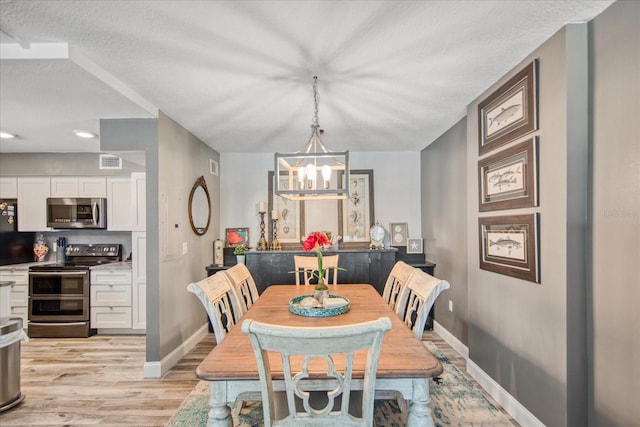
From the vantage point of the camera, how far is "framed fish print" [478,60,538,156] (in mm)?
1977

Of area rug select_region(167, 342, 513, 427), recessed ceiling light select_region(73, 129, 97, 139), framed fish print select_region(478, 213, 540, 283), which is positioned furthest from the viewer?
recessed ceiling light select_region(73, 129, 97, 139)

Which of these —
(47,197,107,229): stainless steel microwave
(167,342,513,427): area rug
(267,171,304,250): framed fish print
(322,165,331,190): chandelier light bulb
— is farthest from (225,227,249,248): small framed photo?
(322,165,331,190): chandelier light bulb

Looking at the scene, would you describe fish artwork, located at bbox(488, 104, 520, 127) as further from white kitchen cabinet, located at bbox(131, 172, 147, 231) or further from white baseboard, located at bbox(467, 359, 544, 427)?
white kitchen cabinet, located at bbox(131, 172, 147, 231)

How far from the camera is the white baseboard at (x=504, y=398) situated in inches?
79.4

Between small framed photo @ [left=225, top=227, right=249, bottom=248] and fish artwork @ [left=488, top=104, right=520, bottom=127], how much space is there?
11.1ft

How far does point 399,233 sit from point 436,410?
2.54 metres

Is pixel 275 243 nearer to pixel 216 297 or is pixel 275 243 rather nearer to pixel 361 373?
pixel 216 297

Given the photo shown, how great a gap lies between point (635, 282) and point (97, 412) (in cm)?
347

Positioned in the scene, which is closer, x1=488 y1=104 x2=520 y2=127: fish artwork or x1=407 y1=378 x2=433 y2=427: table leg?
x1=407 y1=378 x2=433 y2=427: table leg

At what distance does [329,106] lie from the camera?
2811mm

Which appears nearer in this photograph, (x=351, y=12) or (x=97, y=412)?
(x=351, y=12)

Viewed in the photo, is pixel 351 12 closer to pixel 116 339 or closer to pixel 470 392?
pixel 470 392

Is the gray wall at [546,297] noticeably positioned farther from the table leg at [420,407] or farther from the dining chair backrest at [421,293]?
the table leg at [420,407]

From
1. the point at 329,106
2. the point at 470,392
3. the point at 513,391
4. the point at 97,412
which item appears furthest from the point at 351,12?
the point at 97,412
